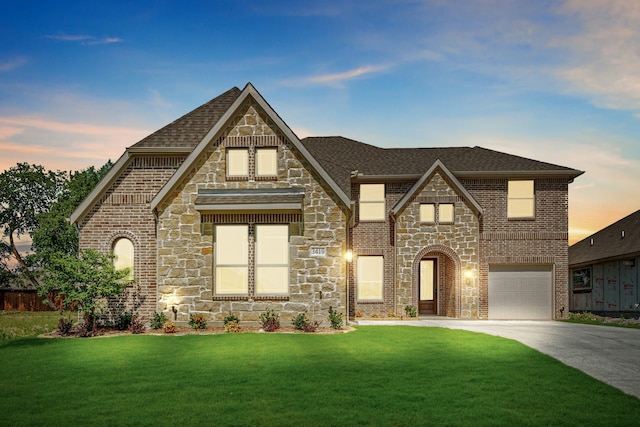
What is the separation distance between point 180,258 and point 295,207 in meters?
4.50

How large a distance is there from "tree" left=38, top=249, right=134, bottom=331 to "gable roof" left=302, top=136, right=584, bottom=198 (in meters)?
11.2

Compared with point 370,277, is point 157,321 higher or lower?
lower

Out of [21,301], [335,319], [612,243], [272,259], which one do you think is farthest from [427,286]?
[21,301]

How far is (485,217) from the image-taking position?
27094 millimetres

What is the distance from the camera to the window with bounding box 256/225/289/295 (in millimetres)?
20156

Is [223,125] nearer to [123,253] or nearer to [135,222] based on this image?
[135,222]

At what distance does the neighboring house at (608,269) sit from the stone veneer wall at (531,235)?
4.93 m

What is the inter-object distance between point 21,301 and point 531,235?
40125mm

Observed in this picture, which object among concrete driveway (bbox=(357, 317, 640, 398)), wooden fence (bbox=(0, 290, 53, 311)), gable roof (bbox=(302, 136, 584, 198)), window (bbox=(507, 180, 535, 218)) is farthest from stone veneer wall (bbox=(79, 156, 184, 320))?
wooden fence (bbox=(0, 290, 53, 311))

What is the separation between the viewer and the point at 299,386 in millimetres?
10680

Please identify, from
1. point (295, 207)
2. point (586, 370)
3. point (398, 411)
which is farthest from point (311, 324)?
point (398, 411)

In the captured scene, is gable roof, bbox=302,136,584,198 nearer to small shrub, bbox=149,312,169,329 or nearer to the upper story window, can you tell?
the upper story window

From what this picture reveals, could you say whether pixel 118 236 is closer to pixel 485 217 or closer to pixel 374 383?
pixel 374 383

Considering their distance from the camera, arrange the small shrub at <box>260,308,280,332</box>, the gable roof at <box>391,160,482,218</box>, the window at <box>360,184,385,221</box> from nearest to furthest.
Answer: the small shrub at <box>260,308,280,332</box> → the gable roof at <box>391,160,482,218</box> → the window at <box>360,184,385,221</box>
